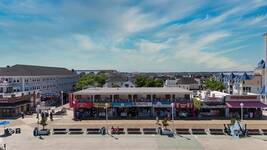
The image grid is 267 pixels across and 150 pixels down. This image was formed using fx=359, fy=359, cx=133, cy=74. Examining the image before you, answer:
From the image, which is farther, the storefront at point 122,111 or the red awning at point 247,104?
the storefront at point 122,111

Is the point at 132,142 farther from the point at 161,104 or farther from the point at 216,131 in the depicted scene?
the point at 161,104

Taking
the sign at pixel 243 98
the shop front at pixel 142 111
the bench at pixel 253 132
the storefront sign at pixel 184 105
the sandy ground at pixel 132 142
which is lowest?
the sandy ground at pixel 132 142

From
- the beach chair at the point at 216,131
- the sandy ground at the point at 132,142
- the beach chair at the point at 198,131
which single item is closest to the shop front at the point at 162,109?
the beach chair at the point at 198,131

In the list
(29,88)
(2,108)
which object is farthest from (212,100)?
(29,88)

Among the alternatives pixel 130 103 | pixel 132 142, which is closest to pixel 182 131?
pixel 132 142

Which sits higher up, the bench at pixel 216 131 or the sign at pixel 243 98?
the sign at pixel 243 98

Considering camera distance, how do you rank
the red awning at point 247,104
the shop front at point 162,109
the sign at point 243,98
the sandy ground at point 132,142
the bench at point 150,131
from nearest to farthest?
1. the sandy ground at point 132,142
2. the bench at point 150,131
3. the red awning at point 247,104
4. the shop front at point 162,109
5. the sign at point 243,98

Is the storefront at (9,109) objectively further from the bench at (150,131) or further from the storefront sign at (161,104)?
the bench at (150,131)

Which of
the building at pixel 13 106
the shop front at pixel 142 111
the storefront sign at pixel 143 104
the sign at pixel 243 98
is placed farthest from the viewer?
the building at pixel 13 106
